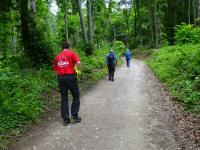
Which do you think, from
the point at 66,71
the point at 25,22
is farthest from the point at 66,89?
the point at 25,22

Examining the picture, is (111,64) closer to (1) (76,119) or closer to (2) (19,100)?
(2) (19,100)

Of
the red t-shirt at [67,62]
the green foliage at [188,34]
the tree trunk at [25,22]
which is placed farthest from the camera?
the green foliage at [188,34]

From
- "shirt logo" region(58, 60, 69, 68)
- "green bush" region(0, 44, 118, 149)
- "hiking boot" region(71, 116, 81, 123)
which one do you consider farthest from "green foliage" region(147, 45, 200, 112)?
"green bush" region(0, 44, 118, 149)

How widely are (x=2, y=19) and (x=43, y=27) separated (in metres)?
2.57

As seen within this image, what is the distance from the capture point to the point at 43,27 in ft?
58.3

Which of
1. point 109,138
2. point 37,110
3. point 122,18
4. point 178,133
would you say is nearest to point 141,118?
point 178,133

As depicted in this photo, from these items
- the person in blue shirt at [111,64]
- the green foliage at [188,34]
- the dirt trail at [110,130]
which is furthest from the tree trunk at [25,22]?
the green foliage at [188,34]

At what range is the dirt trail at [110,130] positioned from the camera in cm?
745

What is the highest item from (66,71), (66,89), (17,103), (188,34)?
(188,34)

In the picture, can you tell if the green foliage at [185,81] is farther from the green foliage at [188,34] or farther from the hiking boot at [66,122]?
the green foliage at [188,34]

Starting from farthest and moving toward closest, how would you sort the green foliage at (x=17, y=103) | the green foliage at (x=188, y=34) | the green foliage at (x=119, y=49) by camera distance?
the green foliage at (x=119, y=49), the green foliage at (x=188, y=34), the green foliage at (x=17, y=103)

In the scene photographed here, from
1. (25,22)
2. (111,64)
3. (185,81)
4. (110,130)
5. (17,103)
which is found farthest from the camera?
(111,64)

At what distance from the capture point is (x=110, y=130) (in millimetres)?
8531

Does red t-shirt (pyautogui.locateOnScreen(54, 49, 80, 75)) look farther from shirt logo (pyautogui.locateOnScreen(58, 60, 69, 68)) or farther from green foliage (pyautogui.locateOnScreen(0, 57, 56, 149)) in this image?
green foliage (pyautogui.locateOnScreen(0, 57, 56, 149))
